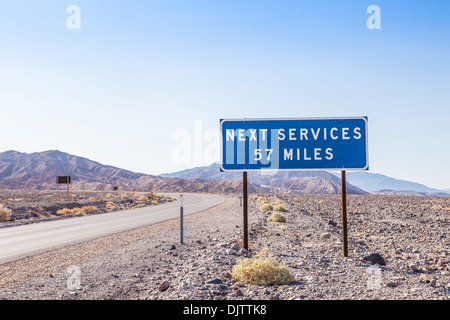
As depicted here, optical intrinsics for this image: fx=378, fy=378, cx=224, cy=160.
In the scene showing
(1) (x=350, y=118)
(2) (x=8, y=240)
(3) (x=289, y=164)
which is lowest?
(2) (x=8, y=240)

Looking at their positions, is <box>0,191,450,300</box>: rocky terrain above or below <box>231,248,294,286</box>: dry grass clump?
below

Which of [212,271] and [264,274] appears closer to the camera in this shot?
[264,274]

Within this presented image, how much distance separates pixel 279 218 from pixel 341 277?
12.3 metres

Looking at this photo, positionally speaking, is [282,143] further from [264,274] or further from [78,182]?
[78,182]

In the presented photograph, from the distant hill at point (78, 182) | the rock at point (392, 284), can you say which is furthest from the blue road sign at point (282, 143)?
the distant hill at point (78, 182)

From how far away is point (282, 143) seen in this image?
390 inches

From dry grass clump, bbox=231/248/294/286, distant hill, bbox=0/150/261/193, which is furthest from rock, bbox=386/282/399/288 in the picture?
distant hill, bbox=0/150/261/193

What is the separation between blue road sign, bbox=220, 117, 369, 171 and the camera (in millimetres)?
9633

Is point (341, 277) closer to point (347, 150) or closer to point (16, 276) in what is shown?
point (347, 150)

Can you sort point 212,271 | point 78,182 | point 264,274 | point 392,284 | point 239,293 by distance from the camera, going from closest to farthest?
1. point 239,293
2. point 392,284
3. point 264,274
4. point 212,271
5. point 78,182

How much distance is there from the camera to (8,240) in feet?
47.2

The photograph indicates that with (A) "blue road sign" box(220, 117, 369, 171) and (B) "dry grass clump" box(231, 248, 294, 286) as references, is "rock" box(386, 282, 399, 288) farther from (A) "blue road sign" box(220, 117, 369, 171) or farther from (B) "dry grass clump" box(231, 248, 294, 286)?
(A) "blue road sign" box(220, 117, 369, 171)

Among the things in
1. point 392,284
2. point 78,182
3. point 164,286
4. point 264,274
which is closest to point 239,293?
point 264,274
